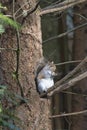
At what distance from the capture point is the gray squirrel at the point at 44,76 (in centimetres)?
200

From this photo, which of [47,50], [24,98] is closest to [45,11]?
[24,98]

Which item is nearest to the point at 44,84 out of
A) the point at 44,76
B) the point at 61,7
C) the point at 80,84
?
the point at 44,76

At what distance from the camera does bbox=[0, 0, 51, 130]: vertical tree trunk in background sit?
1996 millimetres

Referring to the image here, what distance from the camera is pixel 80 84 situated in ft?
12.0

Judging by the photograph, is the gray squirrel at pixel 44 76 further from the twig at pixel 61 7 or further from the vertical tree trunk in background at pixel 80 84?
the vertical tree trunk in background at pixel 80 84

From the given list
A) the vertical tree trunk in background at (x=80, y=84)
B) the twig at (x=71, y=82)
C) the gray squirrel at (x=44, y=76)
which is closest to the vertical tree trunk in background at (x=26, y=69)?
the gray squirrel at (x=44, y=76)

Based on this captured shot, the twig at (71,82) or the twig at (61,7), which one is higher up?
the twig at (61,7)

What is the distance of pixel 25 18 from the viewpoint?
1.91 meters

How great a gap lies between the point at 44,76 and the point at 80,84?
1.67 m

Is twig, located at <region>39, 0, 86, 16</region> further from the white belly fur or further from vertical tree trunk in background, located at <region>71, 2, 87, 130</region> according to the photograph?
vertical tree trunk in background, located at <region>71, 2, 87, 130</region>

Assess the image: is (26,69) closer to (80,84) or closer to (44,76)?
(44,76)

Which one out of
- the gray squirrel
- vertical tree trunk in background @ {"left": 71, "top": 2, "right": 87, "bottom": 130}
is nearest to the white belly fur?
the gray squirrel

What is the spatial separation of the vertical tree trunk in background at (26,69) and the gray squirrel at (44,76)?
2 centimetres

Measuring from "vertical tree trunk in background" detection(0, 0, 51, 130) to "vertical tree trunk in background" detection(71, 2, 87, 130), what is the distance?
162cm
